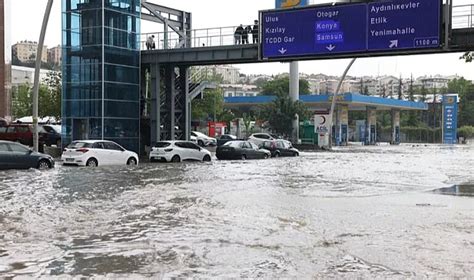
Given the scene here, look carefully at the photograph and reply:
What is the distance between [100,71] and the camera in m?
37.0

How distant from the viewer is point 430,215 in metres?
12.8

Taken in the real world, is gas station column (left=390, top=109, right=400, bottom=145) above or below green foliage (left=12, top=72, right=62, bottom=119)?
below

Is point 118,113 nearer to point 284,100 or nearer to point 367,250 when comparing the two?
point 284,100

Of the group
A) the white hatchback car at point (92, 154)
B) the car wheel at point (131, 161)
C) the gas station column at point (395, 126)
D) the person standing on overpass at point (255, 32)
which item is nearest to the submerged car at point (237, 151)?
the person standing on overpass at point (255, 32)

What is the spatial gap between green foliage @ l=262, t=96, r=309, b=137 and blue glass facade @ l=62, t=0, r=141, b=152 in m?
24.3

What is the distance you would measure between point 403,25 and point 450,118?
57408 millimetres

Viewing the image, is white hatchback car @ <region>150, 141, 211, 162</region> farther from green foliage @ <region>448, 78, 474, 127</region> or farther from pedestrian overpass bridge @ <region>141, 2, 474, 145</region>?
green foliage @ <region>448, 78, 474, 127</region>

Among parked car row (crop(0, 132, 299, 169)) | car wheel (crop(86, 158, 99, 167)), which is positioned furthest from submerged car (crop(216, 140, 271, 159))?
car wheel (crop(86, 158, 99, 167))

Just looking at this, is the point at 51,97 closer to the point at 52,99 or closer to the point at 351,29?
the point at 52,99

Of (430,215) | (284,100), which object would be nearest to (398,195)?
(430,215)

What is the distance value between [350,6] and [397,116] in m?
62.3

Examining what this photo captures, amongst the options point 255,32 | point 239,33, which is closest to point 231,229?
point 255,32

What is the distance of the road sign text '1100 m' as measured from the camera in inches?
1100

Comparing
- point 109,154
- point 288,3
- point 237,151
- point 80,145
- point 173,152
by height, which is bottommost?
point 237,151
